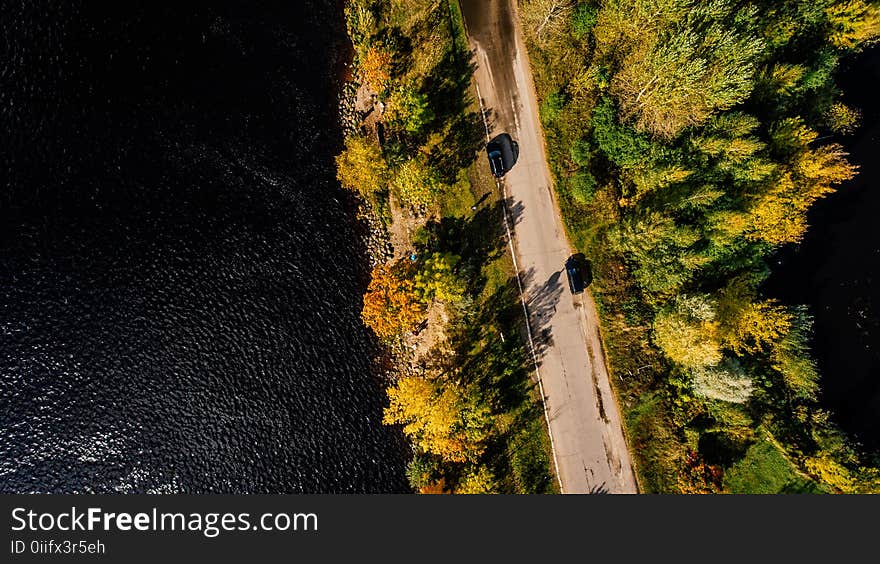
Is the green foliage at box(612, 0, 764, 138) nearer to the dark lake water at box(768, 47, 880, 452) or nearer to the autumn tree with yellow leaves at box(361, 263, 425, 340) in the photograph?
the dark lake water at box(768, 47, 880, 452)

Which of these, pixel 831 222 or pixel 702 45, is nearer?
pixel 702 45

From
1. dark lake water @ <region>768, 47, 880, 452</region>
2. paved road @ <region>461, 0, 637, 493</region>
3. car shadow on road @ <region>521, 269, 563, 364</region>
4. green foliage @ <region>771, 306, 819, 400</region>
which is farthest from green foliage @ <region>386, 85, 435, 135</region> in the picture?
green foliage @ <region>771, 306, 819, 400</region>

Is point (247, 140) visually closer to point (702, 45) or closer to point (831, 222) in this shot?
point (702, 45)

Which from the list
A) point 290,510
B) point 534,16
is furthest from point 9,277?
point 534,16

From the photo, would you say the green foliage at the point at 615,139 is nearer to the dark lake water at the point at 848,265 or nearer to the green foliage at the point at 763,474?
the dark lake water at the point at 848,265

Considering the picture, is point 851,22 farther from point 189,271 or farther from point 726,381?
point 189,271

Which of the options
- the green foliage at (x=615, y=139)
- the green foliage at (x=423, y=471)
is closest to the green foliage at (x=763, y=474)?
the green foliage at (x=423, y=471)

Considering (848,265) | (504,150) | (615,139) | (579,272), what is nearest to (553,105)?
(504,150)
